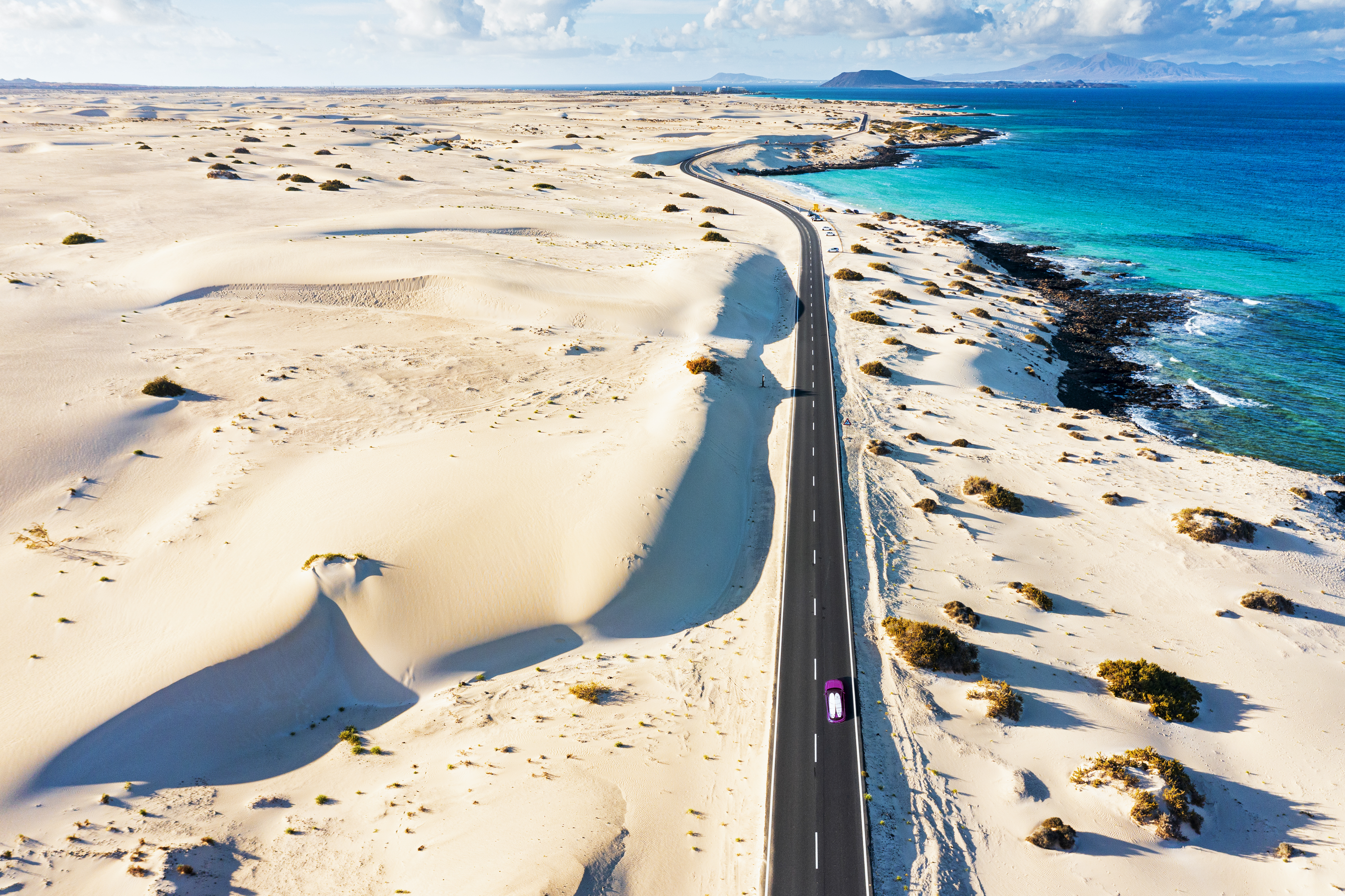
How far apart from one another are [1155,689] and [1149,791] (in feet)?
A: 21.1

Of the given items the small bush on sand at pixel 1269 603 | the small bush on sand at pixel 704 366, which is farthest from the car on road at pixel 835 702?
the small bush on sand at pixel 704 366

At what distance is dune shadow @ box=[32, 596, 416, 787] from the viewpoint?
2391 centimetres

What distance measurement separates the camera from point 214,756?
2506 cm

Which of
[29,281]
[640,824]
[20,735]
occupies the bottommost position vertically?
[640,824]

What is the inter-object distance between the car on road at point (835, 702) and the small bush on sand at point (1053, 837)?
746cm

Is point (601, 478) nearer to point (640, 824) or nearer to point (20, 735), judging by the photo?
point (640, 824)

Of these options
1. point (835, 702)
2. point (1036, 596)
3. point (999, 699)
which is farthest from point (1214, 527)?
point (835, 702)

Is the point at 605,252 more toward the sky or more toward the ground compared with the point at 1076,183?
more toward the ground

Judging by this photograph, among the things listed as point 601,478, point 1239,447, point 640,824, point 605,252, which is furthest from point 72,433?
point 1239,447

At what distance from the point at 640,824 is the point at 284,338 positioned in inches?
1951

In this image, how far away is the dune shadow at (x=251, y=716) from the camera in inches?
941

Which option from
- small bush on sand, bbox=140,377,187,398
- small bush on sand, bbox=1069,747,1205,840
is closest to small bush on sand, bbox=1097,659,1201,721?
small bush on sand, bbox=1069,747,1205,840

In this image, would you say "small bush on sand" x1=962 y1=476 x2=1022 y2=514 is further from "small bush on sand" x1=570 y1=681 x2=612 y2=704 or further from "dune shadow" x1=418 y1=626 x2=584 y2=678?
"small bush on sand" x1=570 y1=681 x2=612 y2=704

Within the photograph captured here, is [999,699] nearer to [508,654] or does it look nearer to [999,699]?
[999,699]
